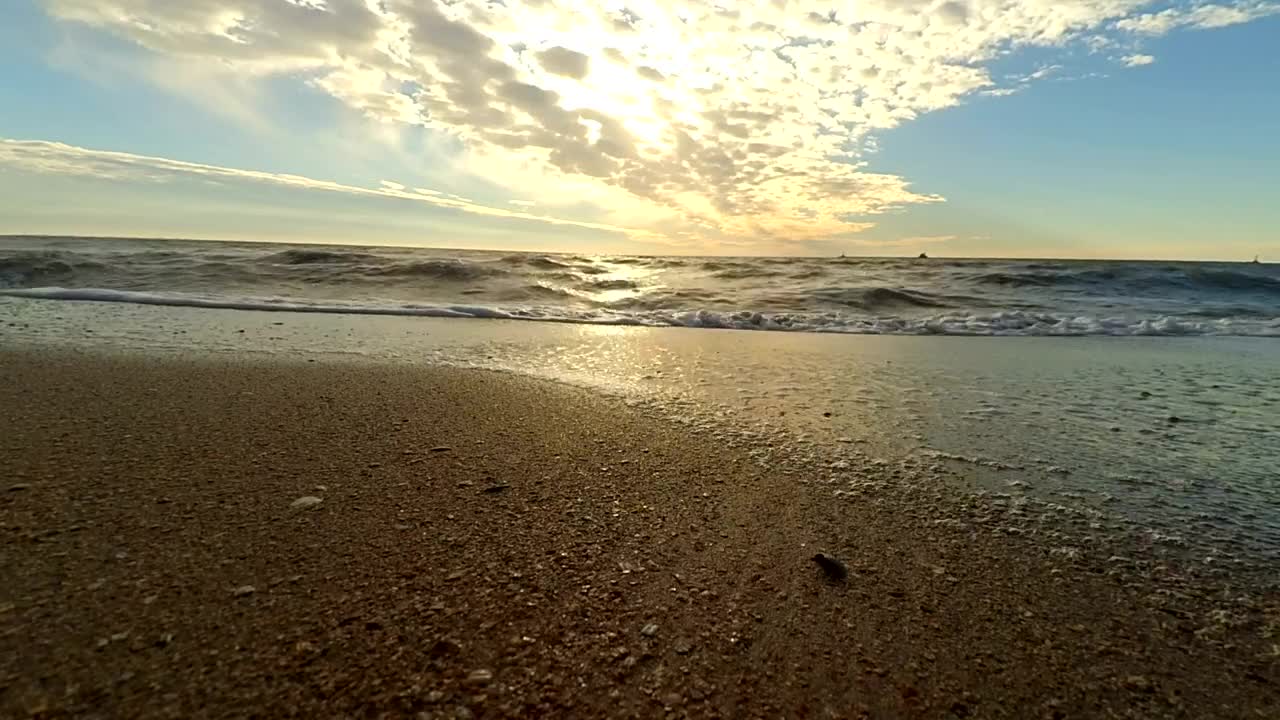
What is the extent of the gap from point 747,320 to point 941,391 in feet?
15.5

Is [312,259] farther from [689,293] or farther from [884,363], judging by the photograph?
[884,363]

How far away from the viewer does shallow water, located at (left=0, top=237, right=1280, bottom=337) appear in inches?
345

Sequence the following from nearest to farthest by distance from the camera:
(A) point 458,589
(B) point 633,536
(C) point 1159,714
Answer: (C) point 1159,714, (A) point 458,589, (B) point 633,536

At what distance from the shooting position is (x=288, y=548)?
175 cm

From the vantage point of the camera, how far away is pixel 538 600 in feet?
5.13

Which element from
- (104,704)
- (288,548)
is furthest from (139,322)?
(104,704)

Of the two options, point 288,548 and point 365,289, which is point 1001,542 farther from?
point 365,289

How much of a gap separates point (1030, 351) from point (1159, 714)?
19.8 feet

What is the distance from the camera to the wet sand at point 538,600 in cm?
126

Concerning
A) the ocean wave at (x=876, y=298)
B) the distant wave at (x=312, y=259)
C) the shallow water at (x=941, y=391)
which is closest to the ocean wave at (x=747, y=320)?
the shallow water at (x=941, y=391)

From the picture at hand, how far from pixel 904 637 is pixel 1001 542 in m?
0.77

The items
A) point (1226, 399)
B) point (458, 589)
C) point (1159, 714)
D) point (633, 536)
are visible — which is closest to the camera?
point (1159, 714)

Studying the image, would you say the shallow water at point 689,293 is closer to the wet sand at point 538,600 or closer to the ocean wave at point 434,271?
the ocean wave at point 434,271

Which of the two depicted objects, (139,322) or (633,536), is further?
(139,322)
